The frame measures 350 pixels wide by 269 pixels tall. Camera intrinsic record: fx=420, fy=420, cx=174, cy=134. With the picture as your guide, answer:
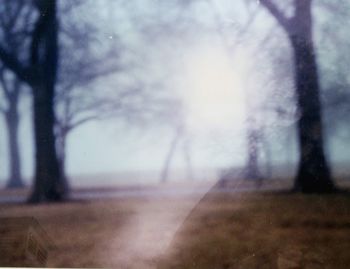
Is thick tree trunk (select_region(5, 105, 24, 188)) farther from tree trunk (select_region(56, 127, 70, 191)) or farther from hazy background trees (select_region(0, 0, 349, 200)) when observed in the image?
tree trunk (select_region(56, 127, 70, 191))

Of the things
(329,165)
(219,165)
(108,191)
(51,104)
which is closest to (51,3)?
(51,104)

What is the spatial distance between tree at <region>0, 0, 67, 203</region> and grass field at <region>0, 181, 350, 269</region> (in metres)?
0.12

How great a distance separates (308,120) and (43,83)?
150 centimetres

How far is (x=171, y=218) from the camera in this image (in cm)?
235

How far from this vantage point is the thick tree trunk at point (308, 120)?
7.31 ft

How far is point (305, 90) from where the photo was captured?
2.26 m

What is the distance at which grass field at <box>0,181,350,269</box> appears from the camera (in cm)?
222

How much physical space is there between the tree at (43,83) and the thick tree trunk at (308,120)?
1.34m

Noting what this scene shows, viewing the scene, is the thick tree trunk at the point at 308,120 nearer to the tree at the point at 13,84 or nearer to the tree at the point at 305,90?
the tree at the point at 305,90

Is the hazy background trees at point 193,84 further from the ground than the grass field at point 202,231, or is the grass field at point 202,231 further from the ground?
the hazy background trees at point 193,84

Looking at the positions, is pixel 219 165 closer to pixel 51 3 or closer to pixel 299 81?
pixel 299 81

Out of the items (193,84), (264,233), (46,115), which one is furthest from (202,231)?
(46,115)

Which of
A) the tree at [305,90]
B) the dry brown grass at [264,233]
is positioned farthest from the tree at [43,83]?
the tree at [305,90]

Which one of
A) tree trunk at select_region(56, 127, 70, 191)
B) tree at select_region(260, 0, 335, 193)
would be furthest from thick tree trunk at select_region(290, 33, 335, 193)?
tree trunk at select_region(56, 127, 70, 191)
